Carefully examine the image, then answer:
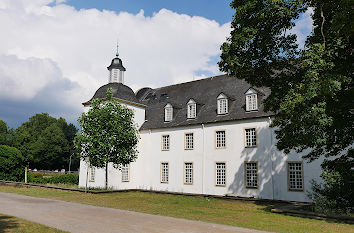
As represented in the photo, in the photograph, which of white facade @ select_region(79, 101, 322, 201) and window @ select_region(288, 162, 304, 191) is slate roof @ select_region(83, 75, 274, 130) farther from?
window @ select_region(288, 162, 304, 191)

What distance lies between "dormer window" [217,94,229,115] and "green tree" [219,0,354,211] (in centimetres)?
963

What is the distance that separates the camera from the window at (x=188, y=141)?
26141mm

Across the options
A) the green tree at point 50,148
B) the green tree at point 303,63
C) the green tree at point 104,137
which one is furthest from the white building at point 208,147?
the green tree at point 50,148

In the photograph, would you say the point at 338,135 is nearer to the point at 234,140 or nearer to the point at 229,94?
the point at 234,140

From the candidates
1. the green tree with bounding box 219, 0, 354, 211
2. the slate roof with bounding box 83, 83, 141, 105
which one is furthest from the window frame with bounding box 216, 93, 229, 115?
the green tree with bounding box 219, 0, 354, 211

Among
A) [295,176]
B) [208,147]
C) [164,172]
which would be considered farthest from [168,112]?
[295,176]

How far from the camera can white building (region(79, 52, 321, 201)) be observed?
2107cm

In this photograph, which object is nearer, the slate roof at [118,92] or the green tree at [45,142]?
the slate roof at [118,92]

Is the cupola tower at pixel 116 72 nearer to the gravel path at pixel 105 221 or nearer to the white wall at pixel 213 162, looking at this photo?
the white wall at pixel 213 162

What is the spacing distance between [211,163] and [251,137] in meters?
4.05

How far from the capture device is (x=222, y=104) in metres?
25.0

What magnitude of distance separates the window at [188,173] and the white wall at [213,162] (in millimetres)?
342

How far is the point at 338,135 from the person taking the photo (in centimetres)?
1306

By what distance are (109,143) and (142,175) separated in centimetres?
664
